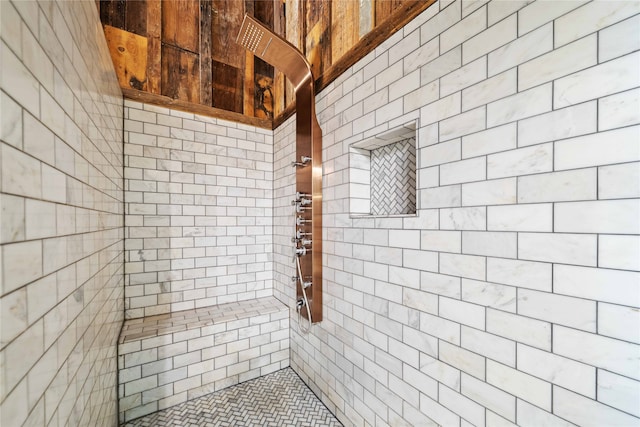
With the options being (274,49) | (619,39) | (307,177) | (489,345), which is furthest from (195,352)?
(619,39)

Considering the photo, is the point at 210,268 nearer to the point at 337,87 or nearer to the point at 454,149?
the point at 337,87

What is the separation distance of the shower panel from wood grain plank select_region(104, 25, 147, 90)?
3.46 ft

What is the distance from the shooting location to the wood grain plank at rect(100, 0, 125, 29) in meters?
2.04

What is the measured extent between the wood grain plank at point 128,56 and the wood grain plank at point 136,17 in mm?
49

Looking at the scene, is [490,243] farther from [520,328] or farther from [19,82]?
[19,82]

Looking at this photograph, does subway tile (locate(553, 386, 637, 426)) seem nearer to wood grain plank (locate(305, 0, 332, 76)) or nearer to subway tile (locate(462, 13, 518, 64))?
subway tile (locate(462, 13, 518, 64))

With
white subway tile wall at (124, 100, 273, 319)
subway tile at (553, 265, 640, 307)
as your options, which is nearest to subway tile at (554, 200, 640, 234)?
subway tile at (553, 265, 640, 307)

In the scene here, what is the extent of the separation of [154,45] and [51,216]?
7.30 ft

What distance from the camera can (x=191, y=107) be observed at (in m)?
2.29

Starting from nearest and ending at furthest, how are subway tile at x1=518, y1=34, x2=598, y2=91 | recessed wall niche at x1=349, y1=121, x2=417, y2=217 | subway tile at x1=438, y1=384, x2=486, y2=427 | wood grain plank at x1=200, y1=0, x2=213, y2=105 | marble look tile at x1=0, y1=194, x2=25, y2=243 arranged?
marble look tile at x1=0, y1=194, x2=25, y2=243, subway tile at x1=518, y1=34, x2=598, y2=91, subway tile at x1=438, y1=384, x2=486, y2=427, recessed wall niche at x1=349, y1=121, x2=417, y2=217, wood grain plank at x1=200, y1=0, x2=213, y2=105

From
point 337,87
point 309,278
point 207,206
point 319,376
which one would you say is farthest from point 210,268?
point 337,87

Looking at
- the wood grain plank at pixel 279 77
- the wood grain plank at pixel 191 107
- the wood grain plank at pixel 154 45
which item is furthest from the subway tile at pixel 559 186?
the wood grain plank at pixel 154 45

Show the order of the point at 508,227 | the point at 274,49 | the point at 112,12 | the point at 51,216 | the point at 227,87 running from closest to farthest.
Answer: the point at 51,216 < the point at 508,227 < the point at 274,49 < the point at 112,12 < the point at 227,87

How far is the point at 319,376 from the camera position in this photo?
1.95m
